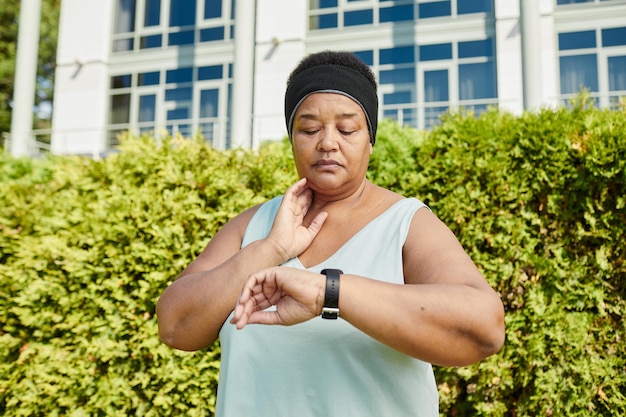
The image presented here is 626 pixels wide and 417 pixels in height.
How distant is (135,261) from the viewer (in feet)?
12.5

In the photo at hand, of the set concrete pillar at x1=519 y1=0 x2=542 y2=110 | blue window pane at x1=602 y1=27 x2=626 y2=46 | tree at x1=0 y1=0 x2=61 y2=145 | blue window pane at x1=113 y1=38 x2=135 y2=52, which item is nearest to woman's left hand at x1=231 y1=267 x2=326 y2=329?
concrete pillar at x1=519 y1=0 x2=542 y2=110

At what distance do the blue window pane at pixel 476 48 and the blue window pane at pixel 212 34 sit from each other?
317 inches

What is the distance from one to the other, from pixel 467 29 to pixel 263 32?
6335 mm

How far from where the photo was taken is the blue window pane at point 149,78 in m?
18.4

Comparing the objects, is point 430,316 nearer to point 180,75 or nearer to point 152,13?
point 180,75

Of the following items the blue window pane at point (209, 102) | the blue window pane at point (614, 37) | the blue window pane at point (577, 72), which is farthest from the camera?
the blue window pane at point (209, 102)

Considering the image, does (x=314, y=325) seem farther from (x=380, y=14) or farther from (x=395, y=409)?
(x=380, y=14)

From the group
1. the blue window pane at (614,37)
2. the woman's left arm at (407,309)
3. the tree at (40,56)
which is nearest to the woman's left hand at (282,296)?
the woman's left arm at (407,309)

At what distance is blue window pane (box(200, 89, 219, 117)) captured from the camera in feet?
58.1

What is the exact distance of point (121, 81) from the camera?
18.8 m

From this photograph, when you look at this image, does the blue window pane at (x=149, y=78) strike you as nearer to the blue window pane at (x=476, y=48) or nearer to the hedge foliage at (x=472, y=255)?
the blue window pane at (x=476, y=48)

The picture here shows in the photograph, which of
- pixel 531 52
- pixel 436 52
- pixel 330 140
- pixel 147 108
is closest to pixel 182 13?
pixel 147 108

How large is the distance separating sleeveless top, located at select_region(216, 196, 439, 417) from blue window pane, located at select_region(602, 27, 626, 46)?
1604 cm

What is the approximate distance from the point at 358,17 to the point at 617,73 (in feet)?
25.6
